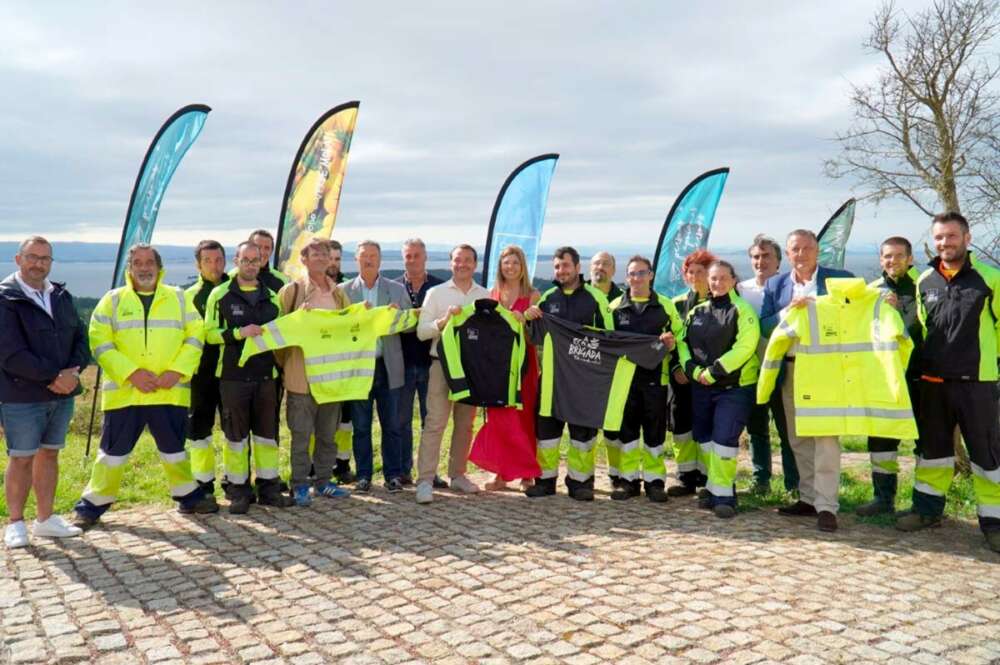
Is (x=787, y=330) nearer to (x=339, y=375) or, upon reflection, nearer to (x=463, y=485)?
(x=463, y=485)

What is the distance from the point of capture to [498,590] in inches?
195

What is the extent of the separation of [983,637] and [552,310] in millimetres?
4509

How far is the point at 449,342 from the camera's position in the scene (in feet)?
24.5

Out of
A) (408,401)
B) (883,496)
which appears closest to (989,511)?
(883,496)

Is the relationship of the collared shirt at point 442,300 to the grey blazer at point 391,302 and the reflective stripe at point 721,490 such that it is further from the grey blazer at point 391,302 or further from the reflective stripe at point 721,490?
the reflective stripe at point 721,490

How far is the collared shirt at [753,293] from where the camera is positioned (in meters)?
7.38

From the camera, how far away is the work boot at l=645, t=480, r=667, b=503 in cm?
741

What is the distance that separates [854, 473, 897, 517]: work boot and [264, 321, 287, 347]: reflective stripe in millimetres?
5632

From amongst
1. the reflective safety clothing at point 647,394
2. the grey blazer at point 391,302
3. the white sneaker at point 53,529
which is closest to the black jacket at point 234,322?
the grey blazer at point 391,302

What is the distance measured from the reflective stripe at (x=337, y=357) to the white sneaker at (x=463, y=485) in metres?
1.64

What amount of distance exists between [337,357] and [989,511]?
5816mm

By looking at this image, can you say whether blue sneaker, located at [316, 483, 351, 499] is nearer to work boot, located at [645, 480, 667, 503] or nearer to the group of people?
the group of people

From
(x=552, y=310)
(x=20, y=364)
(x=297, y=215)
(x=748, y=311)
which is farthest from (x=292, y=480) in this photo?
(x=297, y=215)

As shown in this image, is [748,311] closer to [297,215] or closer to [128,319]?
[128,319]
